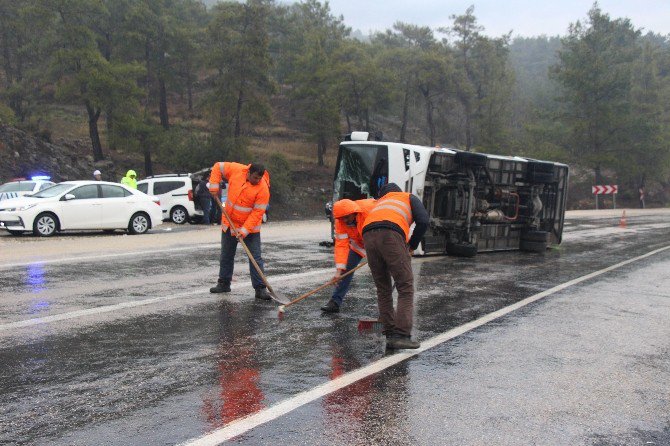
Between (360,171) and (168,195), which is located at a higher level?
(360,171)

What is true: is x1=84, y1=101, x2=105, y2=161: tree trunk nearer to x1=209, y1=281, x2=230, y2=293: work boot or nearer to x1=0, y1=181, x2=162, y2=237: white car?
x1=0, y1=181, x2=162, y2=237: white car

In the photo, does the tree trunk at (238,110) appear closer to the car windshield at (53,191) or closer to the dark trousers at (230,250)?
the car windshield at (53,191)

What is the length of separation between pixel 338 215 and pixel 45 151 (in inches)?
1256

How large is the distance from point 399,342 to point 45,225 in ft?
44.2

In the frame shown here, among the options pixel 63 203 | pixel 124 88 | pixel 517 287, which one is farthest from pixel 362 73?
pixel 517 287

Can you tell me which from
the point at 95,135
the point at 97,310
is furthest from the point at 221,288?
the point at 95,135

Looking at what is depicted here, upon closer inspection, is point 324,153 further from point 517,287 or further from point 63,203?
point 517,287

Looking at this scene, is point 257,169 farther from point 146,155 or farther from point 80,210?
point 146,155

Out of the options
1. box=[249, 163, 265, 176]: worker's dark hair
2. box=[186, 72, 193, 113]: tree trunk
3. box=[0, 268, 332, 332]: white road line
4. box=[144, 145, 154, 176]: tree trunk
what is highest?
box=[186, 72, 193, 113]: tree trunk

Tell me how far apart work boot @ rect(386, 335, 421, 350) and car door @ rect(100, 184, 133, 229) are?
1370 cm

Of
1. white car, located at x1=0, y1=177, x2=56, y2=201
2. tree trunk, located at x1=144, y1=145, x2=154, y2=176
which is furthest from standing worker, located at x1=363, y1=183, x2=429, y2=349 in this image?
tree trunk, located at x1=144, y1=145, x2=154, y2=176

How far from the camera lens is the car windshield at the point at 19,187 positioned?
21.2m

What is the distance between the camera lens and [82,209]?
17.5 m

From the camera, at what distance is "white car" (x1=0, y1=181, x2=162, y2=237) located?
1670cm
